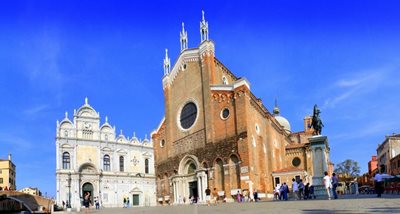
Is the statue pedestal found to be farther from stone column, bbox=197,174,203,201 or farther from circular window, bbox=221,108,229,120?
stone column, bbox=197,174,203,201

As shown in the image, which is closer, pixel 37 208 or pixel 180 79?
pixel 37 208

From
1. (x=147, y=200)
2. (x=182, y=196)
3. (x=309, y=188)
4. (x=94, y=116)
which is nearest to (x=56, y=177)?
(x=94, y=116)

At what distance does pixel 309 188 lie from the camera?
25.7 metres

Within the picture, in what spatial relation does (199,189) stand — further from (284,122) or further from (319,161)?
(284,122)

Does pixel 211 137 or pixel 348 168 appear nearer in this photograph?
pixel 211 137

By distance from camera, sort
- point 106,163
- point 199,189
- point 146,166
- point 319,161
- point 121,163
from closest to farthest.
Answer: point 319,161
point 199,189
point 106,163
point 121,163
point 146,166

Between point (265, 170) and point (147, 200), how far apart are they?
2623cm

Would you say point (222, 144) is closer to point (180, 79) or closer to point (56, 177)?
point (180, 79)

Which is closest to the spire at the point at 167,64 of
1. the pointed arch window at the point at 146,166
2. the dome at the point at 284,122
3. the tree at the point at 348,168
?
the pointed arch window at the point at 146,166

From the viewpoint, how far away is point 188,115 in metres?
41.7

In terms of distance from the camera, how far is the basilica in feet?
171

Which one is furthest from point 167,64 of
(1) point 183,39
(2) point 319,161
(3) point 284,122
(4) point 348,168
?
(4) point 348,168

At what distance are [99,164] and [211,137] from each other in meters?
23.3

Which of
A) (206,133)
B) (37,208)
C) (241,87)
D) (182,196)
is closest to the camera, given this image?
(37,208)
